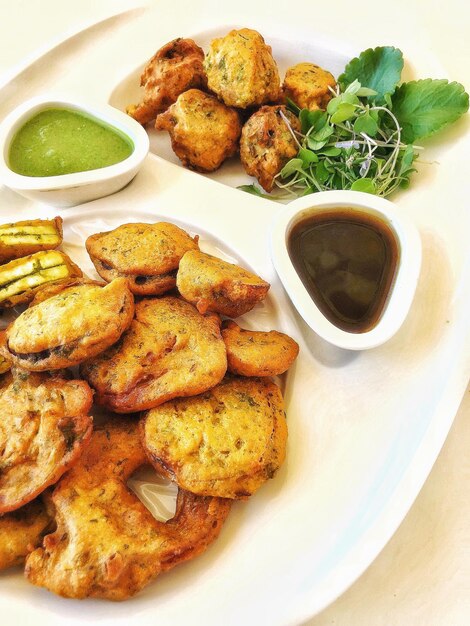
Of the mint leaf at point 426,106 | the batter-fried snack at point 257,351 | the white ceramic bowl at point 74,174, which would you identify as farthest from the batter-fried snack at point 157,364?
the mint leaf at point 426,106

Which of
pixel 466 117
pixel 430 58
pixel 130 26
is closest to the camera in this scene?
pixel 466 117

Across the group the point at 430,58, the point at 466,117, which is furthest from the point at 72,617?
the point at 430,58

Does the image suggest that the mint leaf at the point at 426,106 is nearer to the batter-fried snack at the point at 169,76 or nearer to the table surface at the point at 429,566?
the batter-fried snack at the point at 169,76

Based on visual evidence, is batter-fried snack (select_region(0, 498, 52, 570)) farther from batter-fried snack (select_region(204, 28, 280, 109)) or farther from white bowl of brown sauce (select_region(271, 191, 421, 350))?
batter-fried snack (select_region(204, 28, 280, 109))

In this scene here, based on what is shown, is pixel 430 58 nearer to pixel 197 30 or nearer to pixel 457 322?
pixel 197 30

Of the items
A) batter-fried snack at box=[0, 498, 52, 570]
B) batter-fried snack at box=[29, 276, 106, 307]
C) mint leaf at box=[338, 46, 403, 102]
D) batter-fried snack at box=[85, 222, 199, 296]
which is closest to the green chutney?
batter-fried snack at box=[85, 222, 199, 296]

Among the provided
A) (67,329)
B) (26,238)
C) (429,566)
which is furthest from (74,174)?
(429,566)

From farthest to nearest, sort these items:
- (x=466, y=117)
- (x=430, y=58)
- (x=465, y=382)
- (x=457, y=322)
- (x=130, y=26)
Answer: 1. (x=130, y=26)
2. (x=430, y=58)
3. (x=466, y=117)
4. (x=457, y=322)
5. (x=465, y=382)
